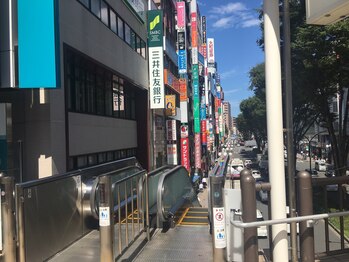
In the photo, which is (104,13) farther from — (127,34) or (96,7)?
(127,34)

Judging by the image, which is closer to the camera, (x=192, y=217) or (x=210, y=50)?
(x=192, y=217)

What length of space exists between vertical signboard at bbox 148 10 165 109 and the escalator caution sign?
17.0 m

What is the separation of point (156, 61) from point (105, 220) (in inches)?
714

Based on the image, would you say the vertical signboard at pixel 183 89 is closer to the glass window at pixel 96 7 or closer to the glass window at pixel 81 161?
the glass window at pixel 96 7

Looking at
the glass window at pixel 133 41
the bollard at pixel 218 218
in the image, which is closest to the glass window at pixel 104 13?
the glass window at pixel 133 41

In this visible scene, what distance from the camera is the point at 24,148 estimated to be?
10.5m

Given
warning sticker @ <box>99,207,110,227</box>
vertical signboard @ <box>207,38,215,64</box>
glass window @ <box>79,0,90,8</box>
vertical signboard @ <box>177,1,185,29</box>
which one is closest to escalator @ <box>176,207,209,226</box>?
warning sticker @ <box>99,207,110,227</box>

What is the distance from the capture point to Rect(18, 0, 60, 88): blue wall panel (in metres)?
8.70

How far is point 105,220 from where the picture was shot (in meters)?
5.06

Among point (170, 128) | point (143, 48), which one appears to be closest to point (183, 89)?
point (170, 128)

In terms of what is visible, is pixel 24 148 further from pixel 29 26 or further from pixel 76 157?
pixel 29 26

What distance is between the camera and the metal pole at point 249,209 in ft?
12.8

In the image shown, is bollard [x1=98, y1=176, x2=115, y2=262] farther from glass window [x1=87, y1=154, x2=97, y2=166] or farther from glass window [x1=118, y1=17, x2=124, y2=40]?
glass window [x1=118, y1=17, x2=124, y2=40]

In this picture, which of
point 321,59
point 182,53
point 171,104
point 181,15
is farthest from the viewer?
point 181,15
